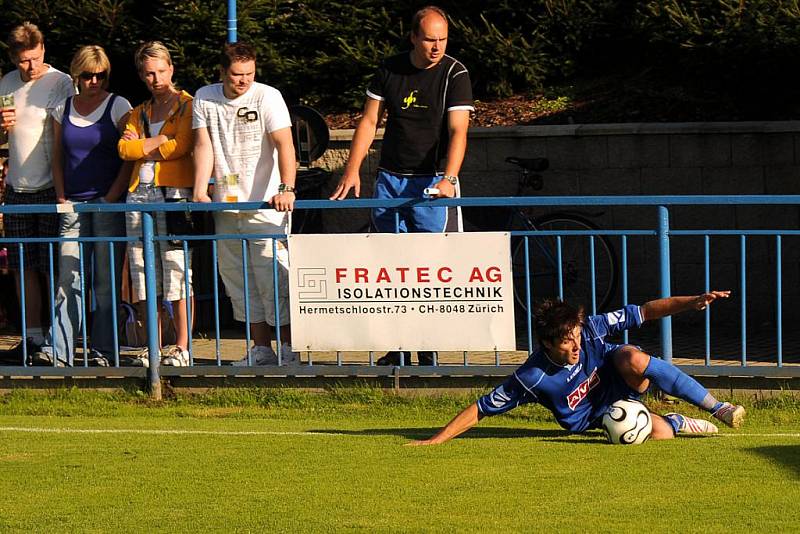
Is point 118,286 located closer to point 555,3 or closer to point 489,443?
point 489,443

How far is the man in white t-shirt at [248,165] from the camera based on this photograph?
30.8 feet

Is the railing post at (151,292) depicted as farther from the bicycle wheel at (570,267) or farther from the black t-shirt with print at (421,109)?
the bicycle wheel at (570,267)

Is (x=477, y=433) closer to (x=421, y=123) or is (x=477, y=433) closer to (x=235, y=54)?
(x=421, y=123)

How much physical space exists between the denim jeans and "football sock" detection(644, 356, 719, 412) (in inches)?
144

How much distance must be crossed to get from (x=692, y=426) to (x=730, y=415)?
254 millimetres

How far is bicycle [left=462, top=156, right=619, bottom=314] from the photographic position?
432 inches

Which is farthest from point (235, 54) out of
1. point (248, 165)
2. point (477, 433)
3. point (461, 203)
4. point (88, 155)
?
point (477, 433)

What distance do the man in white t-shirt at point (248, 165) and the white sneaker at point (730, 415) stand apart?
276 centimetres

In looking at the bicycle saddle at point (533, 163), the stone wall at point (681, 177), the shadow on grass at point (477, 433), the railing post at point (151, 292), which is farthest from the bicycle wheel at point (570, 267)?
the railing post at point (151, 292)

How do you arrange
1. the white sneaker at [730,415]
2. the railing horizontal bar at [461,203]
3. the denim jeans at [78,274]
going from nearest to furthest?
1. the white sneaker at [730,415]
2. the railing horizontal bar at [461,203]
3. the denim jeans at [78,274]

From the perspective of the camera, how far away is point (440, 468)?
7.21 m

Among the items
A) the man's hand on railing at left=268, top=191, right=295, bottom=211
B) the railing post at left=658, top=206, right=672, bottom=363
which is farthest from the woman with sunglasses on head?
the railing post at left=658, top=206, right=672, bottom=363

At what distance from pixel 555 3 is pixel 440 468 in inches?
308

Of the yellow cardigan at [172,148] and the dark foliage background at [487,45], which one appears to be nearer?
the yellow cardigan at [172,148]
